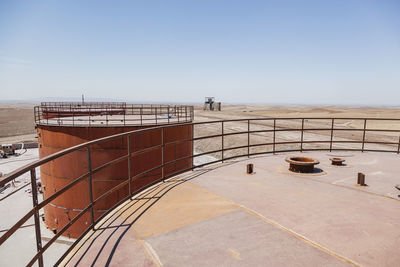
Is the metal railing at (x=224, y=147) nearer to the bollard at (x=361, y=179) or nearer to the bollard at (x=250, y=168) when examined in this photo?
the bollard at (x=250, y=168)

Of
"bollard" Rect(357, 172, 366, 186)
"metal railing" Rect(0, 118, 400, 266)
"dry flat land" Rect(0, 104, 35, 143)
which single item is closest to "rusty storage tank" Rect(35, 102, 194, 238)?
"metal railing" Rect(0, 118, 400, 266)

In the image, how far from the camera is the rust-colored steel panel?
1112 cm

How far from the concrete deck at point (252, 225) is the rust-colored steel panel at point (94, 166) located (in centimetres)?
600

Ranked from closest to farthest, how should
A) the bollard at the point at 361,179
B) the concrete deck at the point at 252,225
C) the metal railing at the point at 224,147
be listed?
the metal railing at the point at 224,147
the concrete deck at the point at 252,225
the bollard at the point at 361,179

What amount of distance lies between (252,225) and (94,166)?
9117 millimetres

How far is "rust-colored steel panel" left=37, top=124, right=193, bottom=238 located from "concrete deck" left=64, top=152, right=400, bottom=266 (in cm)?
600

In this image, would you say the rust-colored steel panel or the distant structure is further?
the distant structure

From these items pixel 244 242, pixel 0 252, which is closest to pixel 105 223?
pixel 244 242

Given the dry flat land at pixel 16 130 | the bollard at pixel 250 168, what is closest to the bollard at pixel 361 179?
the bollard at pixel 250 168

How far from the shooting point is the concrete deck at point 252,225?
293 cm

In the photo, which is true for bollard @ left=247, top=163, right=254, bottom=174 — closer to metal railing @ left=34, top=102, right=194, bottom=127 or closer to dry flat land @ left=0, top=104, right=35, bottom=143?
metal railing @ left=34, top=102, right=194, bottom=127

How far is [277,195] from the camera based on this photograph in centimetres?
A: 484

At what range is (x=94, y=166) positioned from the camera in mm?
10938

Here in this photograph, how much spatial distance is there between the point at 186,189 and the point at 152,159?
22.4 feet
